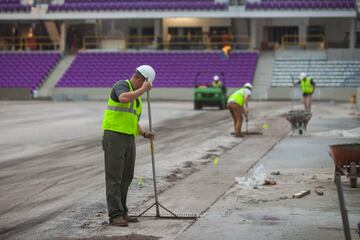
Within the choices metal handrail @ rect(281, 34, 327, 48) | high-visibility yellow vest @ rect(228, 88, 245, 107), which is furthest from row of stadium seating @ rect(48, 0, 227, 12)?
high-visibility yellow vest @ rect(228, 88, 245, 107)

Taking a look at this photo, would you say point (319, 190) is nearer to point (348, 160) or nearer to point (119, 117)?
point (348, 160)

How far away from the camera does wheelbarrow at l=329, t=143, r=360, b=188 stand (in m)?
12.4

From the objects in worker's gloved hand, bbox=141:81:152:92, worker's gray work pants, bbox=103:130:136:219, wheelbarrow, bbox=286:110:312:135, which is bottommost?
wheelbarrow, bbox=286:110:312:135

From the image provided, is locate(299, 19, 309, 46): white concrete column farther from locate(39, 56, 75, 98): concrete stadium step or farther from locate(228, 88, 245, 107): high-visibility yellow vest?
locate(228, 88, 245, 107): high-visibility yellow vest

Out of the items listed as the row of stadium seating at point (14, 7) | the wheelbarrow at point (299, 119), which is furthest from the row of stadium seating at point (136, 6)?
the wheelbarrow at point (299, 119)

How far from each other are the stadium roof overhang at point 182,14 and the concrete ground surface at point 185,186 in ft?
108

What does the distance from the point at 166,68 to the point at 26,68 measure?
10.6 meters

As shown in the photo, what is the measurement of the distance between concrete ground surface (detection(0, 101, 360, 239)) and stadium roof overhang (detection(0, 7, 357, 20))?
32.9 meters

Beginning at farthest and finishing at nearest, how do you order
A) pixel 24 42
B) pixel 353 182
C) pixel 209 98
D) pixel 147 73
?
pixel 24 42, pixel 209 98, pixel 353 182, pixel 147 73

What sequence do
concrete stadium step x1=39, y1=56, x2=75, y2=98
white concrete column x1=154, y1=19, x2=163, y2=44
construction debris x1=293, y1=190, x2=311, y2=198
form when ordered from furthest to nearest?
white concrete column x1=154, y1=19, x2=163, y2=44 < concrete stadium step x1=39, y1=56, x2=75, y2=98 < construction debris x1=293, y1=190, x2=311, y2=198

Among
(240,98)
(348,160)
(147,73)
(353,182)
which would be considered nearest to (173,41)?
(240,98)

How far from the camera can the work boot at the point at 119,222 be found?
9.96 m

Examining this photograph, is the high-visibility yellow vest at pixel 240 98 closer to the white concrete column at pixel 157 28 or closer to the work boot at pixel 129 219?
the work boot at pixel 129 219

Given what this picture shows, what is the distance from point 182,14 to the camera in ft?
201
